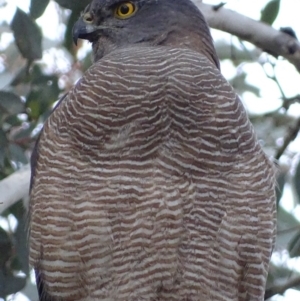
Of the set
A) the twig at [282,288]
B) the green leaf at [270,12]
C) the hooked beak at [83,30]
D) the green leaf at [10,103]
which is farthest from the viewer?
the green leaf at [270,12]

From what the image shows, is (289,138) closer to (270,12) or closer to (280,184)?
(280,184)

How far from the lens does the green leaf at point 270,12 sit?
5.20m

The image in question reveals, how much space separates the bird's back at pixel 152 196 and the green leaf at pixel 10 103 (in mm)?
649

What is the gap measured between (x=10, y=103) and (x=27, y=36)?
0.40 m

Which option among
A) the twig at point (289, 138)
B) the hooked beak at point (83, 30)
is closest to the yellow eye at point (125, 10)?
the hooked beak at point (83, 30)

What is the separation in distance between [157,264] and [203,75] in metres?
0.89

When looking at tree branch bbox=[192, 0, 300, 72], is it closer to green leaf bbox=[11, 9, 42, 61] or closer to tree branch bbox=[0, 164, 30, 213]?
green leaf bbox=[11, 9, 42, 61]

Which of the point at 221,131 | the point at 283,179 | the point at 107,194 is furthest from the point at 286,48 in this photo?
the point at 107,194

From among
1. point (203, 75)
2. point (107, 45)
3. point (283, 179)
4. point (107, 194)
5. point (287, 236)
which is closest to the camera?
point (107, 194)

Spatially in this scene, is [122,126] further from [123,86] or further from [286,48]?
[286,48]

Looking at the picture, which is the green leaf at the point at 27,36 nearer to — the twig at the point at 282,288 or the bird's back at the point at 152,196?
the bird's back at the point at 152,196

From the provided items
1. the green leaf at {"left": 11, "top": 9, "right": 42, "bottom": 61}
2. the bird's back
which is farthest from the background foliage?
the bird's back

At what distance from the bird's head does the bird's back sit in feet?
1.67

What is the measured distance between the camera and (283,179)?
16.4 feet
